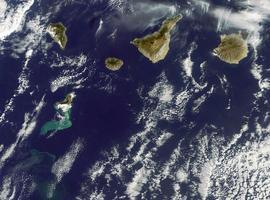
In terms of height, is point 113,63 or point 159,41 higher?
point 159,41

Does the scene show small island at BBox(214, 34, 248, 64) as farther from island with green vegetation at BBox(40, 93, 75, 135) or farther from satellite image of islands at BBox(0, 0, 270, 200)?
island with green vegetation at BBox(40, 93, 75, 135)

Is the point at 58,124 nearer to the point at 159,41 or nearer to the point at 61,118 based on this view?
the point at 61,118

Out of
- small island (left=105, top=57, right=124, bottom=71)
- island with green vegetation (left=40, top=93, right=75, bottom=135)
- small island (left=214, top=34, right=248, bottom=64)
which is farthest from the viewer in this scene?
island with green vegetation (left=40, top=93, right=75, bottom=135)

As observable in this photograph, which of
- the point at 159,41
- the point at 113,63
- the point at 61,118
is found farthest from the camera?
the point at 61,118

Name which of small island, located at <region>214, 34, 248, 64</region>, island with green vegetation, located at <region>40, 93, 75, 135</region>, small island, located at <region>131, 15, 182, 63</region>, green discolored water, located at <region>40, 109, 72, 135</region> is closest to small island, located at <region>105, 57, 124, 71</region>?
small island, located at <region>131, 15, 182, 63</region>

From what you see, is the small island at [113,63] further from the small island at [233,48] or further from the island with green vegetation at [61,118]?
the small island at [233,48]

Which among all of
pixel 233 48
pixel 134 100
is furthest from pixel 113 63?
pixel 233 48

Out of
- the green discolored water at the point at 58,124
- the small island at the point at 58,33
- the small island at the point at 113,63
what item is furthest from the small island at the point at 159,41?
the green discolored water at the point at 58,124

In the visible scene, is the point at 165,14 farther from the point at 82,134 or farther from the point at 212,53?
the point at 82,134
